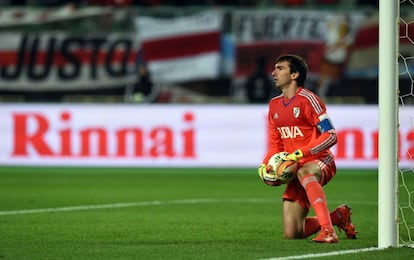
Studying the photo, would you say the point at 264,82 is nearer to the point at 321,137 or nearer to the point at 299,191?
the point at 299,191

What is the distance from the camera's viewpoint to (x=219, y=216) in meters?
10.7

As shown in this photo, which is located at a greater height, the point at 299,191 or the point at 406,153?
the point at 299,191

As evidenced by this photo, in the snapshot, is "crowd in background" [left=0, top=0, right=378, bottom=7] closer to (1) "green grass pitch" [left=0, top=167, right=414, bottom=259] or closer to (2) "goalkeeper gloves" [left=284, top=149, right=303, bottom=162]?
(1) "green grass pitch" [left=0, top=167, right=414, bottom=259]

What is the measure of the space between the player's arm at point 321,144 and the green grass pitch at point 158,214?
27.4 inches

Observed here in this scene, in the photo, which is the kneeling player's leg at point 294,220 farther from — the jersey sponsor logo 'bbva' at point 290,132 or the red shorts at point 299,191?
the jersey sponsor logo 'bbva' at point 290,132

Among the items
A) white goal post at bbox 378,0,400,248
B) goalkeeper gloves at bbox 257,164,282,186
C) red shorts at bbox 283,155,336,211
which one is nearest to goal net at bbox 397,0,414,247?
white goal post at bbox 378,0,400,248

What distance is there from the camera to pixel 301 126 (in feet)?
27.2

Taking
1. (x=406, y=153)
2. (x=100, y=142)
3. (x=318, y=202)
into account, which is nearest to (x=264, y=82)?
(x=100, y=142)

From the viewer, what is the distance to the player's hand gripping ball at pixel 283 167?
8031 millimetres

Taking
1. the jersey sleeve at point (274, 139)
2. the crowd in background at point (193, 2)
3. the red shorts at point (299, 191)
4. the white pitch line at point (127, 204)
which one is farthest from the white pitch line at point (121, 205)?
the crowd in background at point (193, 2)

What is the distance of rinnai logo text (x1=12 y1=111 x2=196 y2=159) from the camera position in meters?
18.1

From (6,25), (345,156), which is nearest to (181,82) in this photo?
(6,25)

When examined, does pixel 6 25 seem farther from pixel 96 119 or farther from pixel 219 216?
pixel 219 216

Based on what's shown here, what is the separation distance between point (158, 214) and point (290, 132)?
2875mm
